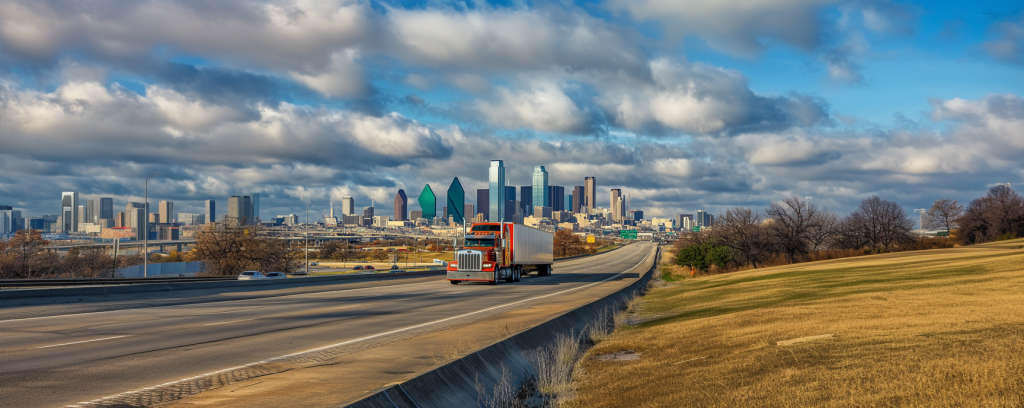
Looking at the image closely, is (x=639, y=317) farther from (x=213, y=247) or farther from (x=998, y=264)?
(x=213, y=247)

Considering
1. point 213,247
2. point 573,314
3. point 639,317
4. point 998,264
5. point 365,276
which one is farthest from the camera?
point 213,247

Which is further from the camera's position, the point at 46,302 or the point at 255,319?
the point at 46,302

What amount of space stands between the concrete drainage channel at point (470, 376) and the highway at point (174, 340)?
288cm

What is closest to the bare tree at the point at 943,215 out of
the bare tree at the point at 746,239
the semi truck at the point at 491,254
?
the bare tree at the point at 746,239

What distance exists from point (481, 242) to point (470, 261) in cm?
160

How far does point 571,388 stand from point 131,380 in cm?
631

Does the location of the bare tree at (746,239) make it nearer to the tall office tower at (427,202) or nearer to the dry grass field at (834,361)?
the tall office tower at (427,202)

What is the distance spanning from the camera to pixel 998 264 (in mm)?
29547

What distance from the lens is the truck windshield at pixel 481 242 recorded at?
4478 cm

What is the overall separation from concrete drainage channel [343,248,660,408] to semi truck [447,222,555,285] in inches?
1109

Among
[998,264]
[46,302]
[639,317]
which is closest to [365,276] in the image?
[46,302]

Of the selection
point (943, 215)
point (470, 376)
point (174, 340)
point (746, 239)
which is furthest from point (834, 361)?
point (943, 215)

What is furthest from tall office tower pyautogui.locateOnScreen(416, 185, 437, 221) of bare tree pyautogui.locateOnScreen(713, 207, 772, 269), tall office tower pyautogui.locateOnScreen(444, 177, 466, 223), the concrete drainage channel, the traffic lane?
bare tree pyautogui.locateOnScreen(713, 207, 772, 269)

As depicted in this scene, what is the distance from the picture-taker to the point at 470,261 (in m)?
44.1
